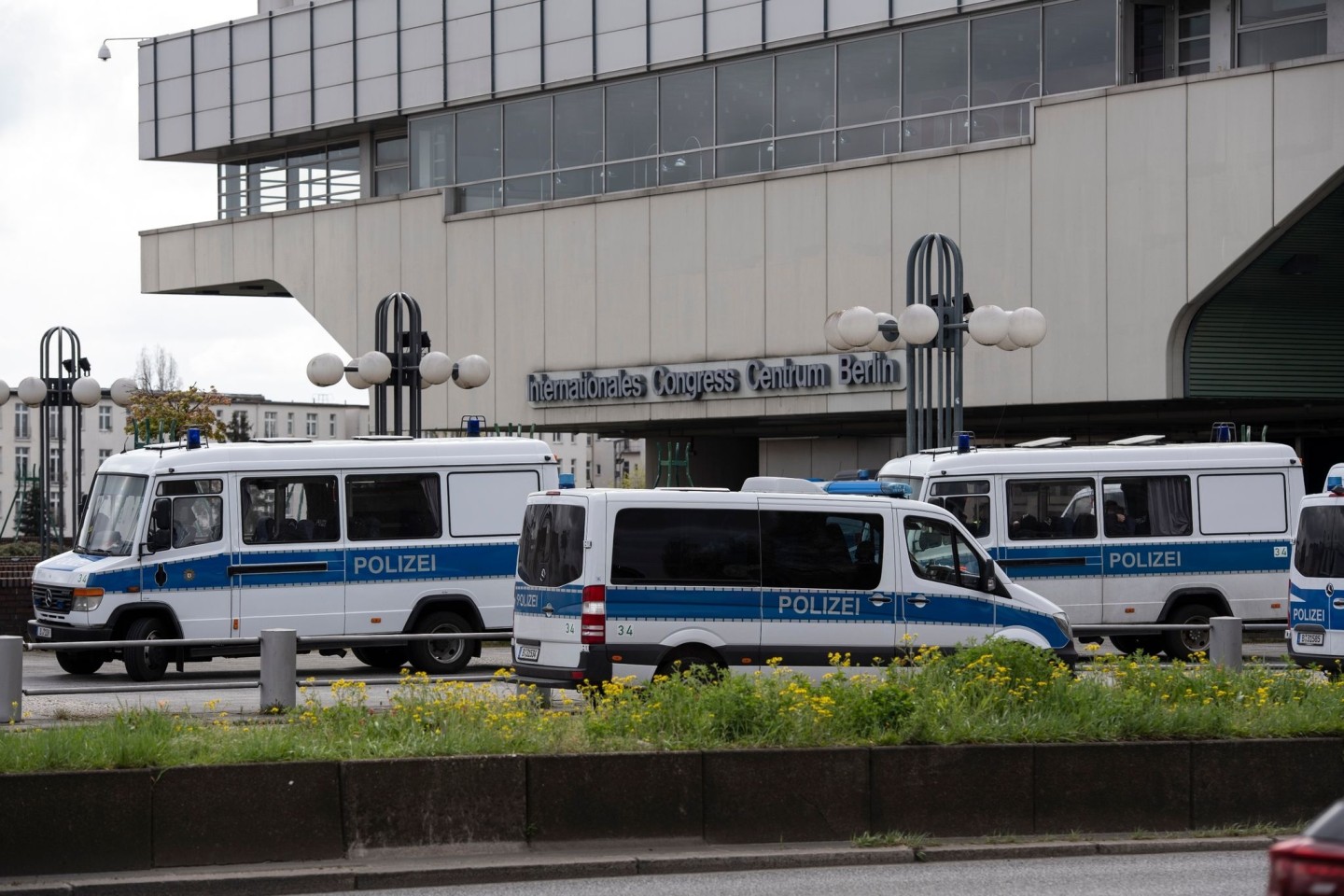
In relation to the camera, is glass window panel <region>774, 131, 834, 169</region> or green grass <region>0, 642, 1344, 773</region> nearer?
green grass <region>0, 642, 1344, 773</region>

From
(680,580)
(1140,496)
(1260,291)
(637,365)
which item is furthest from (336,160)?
(680,580)

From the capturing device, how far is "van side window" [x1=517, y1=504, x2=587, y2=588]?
1562cm

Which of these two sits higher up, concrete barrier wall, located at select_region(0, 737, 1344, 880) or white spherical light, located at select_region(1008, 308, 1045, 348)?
white spherical light, located at select_region(1008, 308, 1045, 348)

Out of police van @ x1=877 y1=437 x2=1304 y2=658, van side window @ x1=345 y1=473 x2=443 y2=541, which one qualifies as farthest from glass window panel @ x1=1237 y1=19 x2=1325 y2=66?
van side window @ x1=345 y1=473 x2=443 y2=541

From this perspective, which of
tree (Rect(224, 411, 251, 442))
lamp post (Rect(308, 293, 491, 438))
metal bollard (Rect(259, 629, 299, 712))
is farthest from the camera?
tree (Rect(224, 411, 251, 442))

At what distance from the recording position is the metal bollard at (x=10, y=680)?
1352cm

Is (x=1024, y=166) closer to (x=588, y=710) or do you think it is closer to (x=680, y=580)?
(x=680, y=580)

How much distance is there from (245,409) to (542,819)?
409 ft

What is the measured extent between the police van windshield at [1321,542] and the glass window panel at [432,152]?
95.3 feet

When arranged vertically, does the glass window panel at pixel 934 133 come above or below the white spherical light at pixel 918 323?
above

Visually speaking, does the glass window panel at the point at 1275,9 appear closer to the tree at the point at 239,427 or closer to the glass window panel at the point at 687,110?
the glass window panel at the point at 687,110

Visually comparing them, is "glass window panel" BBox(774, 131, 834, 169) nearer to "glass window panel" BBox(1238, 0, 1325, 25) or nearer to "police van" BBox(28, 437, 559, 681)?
"glass window panel" BBox(1238, 0, 1325, 25)

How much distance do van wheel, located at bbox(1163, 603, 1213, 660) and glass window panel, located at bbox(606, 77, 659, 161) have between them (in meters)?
21.6

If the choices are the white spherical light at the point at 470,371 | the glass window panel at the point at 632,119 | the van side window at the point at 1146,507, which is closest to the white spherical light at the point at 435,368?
the white spherical light at the point at 470,371
